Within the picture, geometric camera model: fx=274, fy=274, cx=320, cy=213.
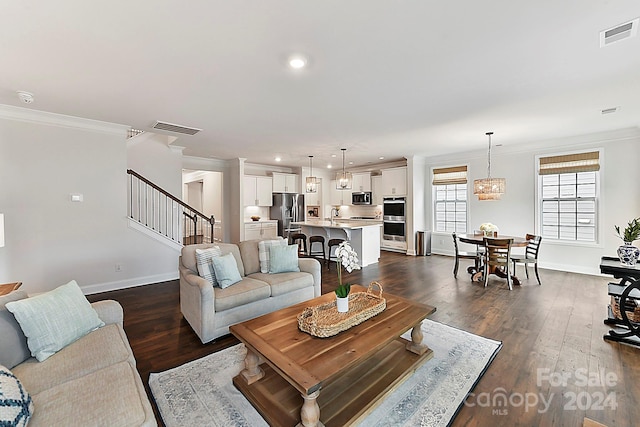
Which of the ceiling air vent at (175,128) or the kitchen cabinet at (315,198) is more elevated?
the ceiling air vent at (175,128)

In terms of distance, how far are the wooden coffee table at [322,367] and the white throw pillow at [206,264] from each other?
1108 mm

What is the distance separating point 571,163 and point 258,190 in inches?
293

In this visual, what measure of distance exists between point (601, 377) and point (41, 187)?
6614 millimetres

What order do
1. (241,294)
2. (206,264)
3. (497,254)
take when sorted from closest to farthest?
(241,294), (206,264), (497,254)

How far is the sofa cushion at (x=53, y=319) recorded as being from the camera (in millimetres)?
1670

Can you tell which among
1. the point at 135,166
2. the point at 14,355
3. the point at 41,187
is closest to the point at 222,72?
the point at 14,355

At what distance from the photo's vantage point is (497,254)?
15.4 feet

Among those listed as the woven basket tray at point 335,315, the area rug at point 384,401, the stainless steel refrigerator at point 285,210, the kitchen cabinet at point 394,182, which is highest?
the kitchen cabinet at point 394,182

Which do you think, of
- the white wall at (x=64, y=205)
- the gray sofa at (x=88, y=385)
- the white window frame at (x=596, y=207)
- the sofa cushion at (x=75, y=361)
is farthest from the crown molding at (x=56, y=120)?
the white window frame at (x=596, y=207)

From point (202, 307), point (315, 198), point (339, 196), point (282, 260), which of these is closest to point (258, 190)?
point (315, 198)

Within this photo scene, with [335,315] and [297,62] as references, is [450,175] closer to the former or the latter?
[297,62]

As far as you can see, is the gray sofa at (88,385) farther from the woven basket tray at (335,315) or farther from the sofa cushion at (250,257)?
the sofa cushion at (250,257)

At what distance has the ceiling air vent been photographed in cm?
427

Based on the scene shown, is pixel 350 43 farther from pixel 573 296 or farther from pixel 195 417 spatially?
pixel 573 296
